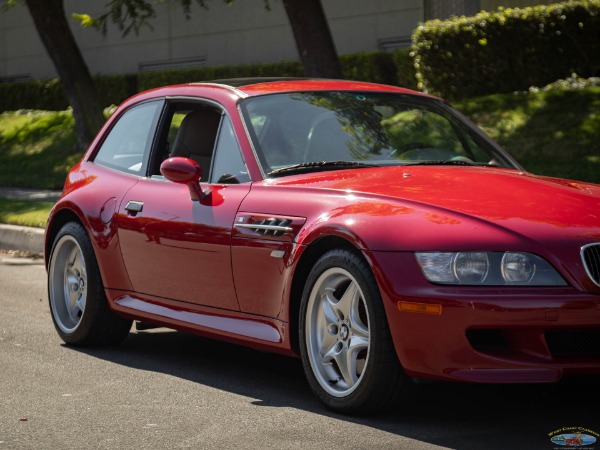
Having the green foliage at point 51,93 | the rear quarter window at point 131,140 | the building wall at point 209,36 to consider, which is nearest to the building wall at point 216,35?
the building wall at point 209,36

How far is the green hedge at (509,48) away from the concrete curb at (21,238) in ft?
20.6

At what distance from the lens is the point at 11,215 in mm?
14805

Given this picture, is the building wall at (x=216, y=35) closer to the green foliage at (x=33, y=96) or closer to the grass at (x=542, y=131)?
the green foliage at (x=33, y=96)

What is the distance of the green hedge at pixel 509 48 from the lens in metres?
16.5

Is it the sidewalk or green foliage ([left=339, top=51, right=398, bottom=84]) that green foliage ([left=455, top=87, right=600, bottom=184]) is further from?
green foliage ([left=339, top=51, right=398, bottom=84])

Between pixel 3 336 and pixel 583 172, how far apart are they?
7810 mm

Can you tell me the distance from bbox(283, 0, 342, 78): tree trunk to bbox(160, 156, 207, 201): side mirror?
9105 mm

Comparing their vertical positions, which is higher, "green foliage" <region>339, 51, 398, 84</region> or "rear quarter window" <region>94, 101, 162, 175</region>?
"rear quarter window" <region>94, 101, 162, 175</region>

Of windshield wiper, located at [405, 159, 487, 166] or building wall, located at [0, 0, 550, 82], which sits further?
building wall, located at [0, 0, 550, 82]

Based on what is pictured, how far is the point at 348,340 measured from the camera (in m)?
5.43

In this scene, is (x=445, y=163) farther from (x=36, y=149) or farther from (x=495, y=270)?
(x=36, y=149)

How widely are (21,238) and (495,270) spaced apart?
9492 millimetres

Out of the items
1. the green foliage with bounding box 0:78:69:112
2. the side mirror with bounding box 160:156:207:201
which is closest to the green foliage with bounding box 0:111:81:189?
the green foliage with bounding box 0:78:69:112

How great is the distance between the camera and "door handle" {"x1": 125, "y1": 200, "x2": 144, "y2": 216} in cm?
691
